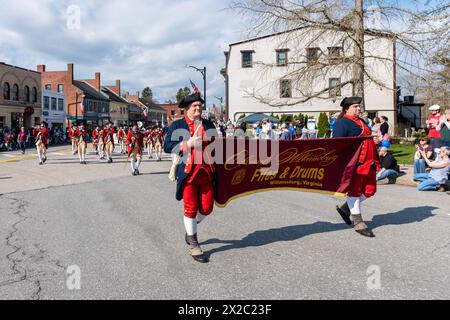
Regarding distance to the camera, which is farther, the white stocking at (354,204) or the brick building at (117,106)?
the brick building at (117,106)

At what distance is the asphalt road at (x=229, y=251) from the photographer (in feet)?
11.8

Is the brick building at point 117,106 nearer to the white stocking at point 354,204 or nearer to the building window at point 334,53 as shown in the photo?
the building window at point 334,53

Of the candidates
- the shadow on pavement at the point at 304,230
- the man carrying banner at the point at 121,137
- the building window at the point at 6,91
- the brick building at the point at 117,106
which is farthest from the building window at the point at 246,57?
the brick building at the point at 117,106

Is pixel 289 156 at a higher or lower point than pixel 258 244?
higher

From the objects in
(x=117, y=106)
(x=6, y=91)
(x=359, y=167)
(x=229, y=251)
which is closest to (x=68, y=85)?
(x=117, y=106)

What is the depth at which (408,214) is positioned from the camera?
22.5 feet

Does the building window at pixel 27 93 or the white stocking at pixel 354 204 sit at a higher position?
the building window at pixel 27 93

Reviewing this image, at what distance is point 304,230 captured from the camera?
19.1 ft

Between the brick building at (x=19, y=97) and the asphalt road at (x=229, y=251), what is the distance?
3795 cm

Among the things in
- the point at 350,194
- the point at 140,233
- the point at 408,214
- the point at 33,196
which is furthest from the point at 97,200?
the point at 408,214
